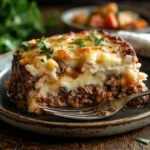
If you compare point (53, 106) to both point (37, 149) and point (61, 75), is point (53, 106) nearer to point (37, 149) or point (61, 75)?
point (61, 75)

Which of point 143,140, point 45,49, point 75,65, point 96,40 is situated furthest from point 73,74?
point 143,140

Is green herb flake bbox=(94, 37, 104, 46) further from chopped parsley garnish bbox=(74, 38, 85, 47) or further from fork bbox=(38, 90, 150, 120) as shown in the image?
fork bbox=(38, 90, 150, 120)

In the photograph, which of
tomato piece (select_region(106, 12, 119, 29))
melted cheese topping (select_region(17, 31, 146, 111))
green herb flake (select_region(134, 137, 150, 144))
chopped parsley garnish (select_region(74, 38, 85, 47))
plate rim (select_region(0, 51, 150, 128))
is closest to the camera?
plate rim (select_region(0, 51, 150, 128))

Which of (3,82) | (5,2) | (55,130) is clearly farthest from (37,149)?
(5,2)

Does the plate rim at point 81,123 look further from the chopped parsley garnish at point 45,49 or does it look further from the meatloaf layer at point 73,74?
the chopped parsley garnish at point 45,49

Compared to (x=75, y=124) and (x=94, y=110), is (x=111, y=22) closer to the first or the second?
(x=94, y=110)

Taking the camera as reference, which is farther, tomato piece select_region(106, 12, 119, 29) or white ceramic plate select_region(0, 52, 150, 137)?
tomato piece select_region(106, 12, 119, 29)

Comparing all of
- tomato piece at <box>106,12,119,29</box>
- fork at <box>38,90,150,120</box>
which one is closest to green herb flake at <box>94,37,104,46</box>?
fork at <box>38,90,150,120</box>
